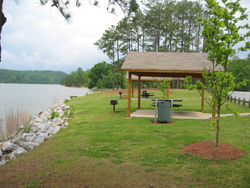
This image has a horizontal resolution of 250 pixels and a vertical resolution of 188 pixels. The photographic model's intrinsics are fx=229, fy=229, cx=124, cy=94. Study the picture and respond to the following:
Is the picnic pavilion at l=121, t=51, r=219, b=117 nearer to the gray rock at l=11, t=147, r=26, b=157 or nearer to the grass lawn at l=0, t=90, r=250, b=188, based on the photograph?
the grass lawn at l=0, t=90, r=250, b=188

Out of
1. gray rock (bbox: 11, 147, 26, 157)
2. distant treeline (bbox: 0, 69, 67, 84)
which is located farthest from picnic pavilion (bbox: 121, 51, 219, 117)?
distant treeline (bbox: 0, 69, 67, 84)

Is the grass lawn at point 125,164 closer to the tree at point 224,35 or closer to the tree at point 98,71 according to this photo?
the tree at point 224,35

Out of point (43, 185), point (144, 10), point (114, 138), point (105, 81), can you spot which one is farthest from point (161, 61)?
point (105, 81)

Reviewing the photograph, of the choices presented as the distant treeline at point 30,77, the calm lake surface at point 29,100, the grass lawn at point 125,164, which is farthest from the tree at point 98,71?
the grass lawn at point 125,164

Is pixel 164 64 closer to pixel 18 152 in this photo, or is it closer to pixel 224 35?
pixel 224 35

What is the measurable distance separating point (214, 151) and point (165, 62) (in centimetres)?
719

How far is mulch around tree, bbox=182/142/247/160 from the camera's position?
5.21 meters

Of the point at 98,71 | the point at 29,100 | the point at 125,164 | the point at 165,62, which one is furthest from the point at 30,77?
the point at 125,164

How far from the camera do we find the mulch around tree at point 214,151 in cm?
521

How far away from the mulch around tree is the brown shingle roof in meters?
5.71

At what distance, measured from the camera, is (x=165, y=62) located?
1196 cm

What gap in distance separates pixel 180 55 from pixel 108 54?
104 feet

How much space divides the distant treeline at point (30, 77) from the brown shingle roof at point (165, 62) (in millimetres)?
111007

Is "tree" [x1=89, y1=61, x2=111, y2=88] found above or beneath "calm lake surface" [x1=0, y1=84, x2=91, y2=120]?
above
